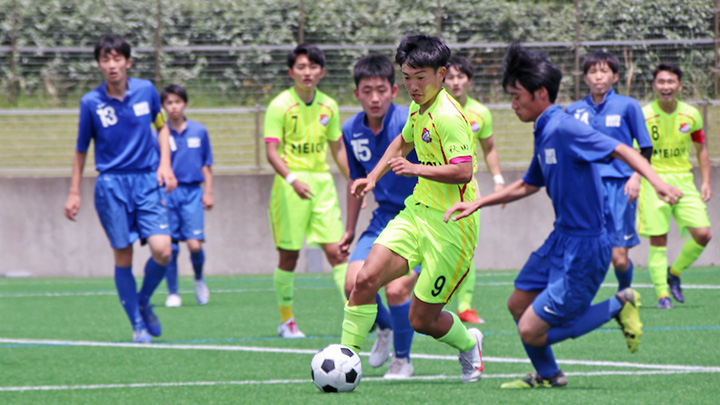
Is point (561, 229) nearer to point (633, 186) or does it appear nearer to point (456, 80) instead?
A: point (633, 186)

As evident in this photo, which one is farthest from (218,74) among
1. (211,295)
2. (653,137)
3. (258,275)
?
(653,137)

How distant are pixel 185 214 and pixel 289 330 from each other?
3.68 metres

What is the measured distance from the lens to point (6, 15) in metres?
16.2

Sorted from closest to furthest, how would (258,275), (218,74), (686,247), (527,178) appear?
(527,178)
(686,247)
(258,275)
(218,74)

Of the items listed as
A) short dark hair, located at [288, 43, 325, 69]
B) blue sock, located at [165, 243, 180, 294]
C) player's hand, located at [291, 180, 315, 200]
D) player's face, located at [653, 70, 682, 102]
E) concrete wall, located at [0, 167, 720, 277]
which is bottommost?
concrete wall, located at [0, 167, 720, 277]

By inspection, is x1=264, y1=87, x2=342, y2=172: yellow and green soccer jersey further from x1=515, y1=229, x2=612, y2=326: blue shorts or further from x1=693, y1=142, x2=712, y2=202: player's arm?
x1=693, y1=142, x2=712, y2=202: player's arm

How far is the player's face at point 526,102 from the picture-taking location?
5.82 m

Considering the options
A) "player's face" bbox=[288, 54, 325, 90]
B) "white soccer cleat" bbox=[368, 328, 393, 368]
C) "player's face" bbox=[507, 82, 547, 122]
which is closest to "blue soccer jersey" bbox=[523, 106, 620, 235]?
"player's face" bbox=[507, 82, 547, 122]

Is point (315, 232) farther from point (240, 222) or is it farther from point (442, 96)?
point (240, 222)

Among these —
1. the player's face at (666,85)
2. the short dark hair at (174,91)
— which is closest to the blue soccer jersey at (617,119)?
the player's face at (666,85)

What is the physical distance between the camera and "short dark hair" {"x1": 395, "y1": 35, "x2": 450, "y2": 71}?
496 cm

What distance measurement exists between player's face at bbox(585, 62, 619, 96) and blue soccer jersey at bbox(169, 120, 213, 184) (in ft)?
16.1

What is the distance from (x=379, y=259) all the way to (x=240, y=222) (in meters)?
9.53

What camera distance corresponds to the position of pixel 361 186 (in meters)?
5.08
